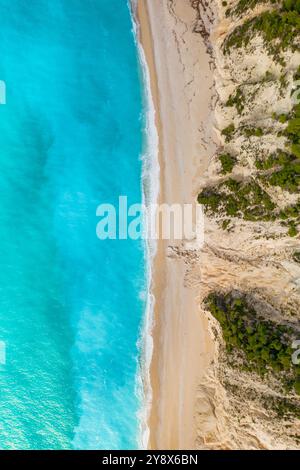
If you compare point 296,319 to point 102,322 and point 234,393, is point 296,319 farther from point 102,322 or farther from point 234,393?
point 102,322

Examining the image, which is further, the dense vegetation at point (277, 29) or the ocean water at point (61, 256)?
the ocean water at point (61, 256)

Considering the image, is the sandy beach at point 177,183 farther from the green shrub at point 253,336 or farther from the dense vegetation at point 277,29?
the dense vegetation at point 277,29

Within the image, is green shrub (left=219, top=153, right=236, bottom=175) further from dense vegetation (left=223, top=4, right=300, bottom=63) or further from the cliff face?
dense vegetation (left=223, top=4, right=300, bottom=63)

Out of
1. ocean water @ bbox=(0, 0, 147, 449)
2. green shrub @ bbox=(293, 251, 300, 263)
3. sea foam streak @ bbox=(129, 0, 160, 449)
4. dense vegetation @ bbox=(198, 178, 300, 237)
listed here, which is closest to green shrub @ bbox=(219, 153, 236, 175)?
dense vegetation @ bbox=(198, 178, 300, 237)

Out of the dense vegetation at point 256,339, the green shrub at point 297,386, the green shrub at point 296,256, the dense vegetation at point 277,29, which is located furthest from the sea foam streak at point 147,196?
the green shrub at point 297,386
